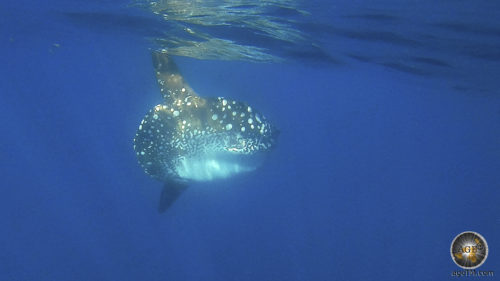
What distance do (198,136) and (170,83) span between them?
1569 mm

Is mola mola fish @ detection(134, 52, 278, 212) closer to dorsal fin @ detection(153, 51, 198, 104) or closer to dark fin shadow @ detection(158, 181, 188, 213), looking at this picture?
dorsal fin @ detection(153, 51, 198, 104)

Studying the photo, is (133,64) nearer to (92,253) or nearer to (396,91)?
(92,253)

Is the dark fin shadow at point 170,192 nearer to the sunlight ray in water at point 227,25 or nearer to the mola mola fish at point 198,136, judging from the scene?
the mola mola fish at point 198,136

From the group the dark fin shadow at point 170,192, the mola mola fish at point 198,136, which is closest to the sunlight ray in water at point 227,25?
the mola mola fish at point 198,136

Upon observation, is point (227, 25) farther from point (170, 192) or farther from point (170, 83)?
point (170, 192)

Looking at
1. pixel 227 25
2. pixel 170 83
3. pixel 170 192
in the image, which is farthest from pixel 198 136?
pixel 227 25

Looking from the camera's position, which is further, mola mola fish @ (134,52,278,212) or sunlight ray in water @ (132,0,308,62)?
sunlight ray in water @ (132,0,308,62)

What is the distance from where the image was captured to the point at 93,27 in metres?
15.7

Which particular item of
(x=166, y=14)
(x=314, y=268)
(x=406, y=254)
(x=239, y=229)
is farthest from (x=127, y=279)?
(x=406, y=254)

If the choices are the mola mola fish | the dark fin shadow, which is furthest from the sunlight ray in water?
the dark fin shadow

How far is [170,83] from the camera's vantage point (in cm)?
943

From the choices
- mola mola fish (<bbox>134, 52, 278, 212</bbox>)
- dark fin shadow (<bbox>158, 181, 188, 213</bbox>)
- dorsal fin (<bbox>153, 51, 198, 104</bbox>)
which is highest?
dorsal fin (<bbox>153, 51, 198, 104</bbox>)

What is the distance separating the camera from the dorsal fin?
9344mm

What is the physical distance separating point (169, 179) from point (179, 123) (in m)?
1.53
